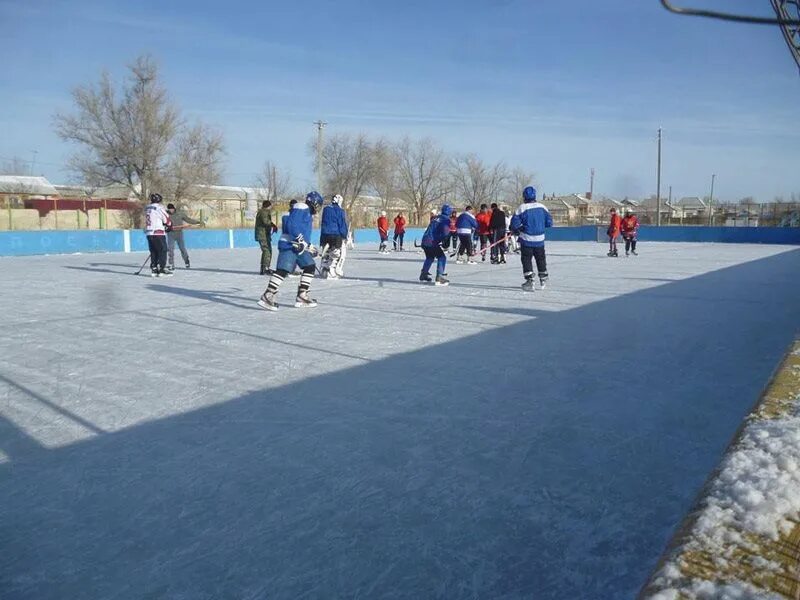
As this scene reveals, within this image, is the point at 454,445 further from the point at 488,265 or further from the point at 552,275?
the point at 488,265

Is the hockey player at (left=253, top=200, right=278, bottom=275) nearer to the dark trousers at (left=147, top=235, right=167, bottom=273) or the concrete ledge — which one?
the dark trousers at (left=147, top=235, right=167, bottom=273)

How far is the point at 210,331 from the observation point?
750 centimetres

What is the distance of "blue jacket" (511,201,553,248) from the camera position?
1130cm

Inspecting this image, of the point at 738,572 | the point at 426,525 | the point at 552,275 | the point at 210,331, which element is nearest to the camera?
the point at 738,572

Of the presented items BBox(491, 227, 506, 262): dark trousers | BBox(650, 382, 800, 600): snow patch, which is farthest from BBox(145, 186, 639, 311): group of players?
BBox(650, 382, 800, 600): snow patch

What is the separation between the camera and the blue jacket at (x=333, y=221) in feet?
37.3

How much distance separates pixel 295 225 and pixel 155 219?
575 centimetres

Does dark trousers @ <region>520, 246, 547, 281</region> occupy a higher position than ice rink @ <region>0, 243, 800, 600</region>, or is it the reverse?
dark trousers @ <region>520, 246, 547, 281</region>

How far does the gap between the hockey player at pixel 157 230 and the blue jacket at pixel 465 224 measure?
7825 mm

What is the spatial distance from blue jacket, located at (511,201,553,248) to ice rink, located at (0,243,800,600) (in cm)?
331

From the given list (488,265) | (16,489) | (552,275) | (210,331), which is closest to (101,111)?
(488,265)

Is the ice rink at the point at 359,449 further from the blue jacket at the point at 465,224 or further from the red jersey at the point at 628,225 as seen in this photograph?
the red jersey at the point at 628,225

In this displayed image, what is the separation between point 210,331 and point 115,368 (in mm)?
1911

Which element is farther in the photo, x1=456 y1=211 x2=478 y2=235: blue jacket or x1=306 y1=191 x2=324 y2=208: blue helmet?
x1=456 y1=211 x2=478 y2=235: blue jacket
